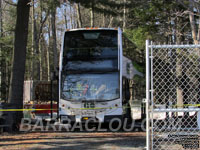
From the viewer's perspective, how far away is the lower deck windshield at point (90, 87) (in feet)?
41.5

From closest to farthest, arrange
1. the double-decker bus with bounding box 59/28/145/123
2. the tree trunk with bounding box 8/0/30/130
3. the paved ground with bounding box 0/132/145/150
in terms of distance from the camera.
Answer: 1. the paved ground with bounding box 0/132/145/150
2. the tree trunk with bounding box 8/0/30/130
3. the double-decker bus with bounding box 59/28/145/123

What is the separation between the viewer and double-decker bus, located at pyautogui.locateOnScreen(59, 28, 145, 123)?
12.6 metres

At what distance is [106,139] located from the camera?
9.61 metres

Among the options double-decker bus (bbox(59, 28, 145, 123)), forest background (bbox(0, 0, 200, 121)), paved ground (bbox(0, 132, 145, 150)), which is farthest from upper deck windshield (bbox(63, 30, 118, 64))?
paved ground (bbox(0, 132, 145, 150))

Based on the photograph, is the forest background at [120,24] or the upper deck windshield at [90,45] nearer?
the forest background at [120,24]

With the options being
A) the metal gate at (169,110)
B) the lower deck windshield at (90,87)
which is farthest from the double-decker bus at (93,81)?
the metal gate at (169,110)

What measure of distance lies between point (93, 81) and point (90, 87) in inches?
11.5

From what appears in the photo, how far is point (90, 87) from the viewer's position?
12766 mm

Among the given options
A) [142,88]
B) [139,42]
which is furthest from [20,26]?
[139,42]

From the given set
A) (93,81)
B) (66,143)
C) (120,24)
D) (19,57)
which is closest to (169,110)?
(66,143)

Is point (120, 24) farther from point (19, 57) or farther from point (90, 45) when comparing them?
point (19, 57)

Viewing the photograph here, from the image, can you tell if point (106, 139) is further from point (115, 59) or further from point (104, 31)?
point (104, 31)

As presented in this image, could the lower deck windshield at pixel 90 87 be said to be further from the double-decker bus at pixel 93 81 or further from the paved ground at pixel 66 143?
the paved ground at pixel 66 143

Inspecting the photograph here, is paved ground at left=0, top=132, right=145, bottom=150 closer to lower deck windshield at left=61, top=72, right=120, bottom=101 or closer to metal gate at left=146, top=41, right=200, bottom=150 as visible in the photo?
metal gate at left=146, top=41, right=200, bottom=150
